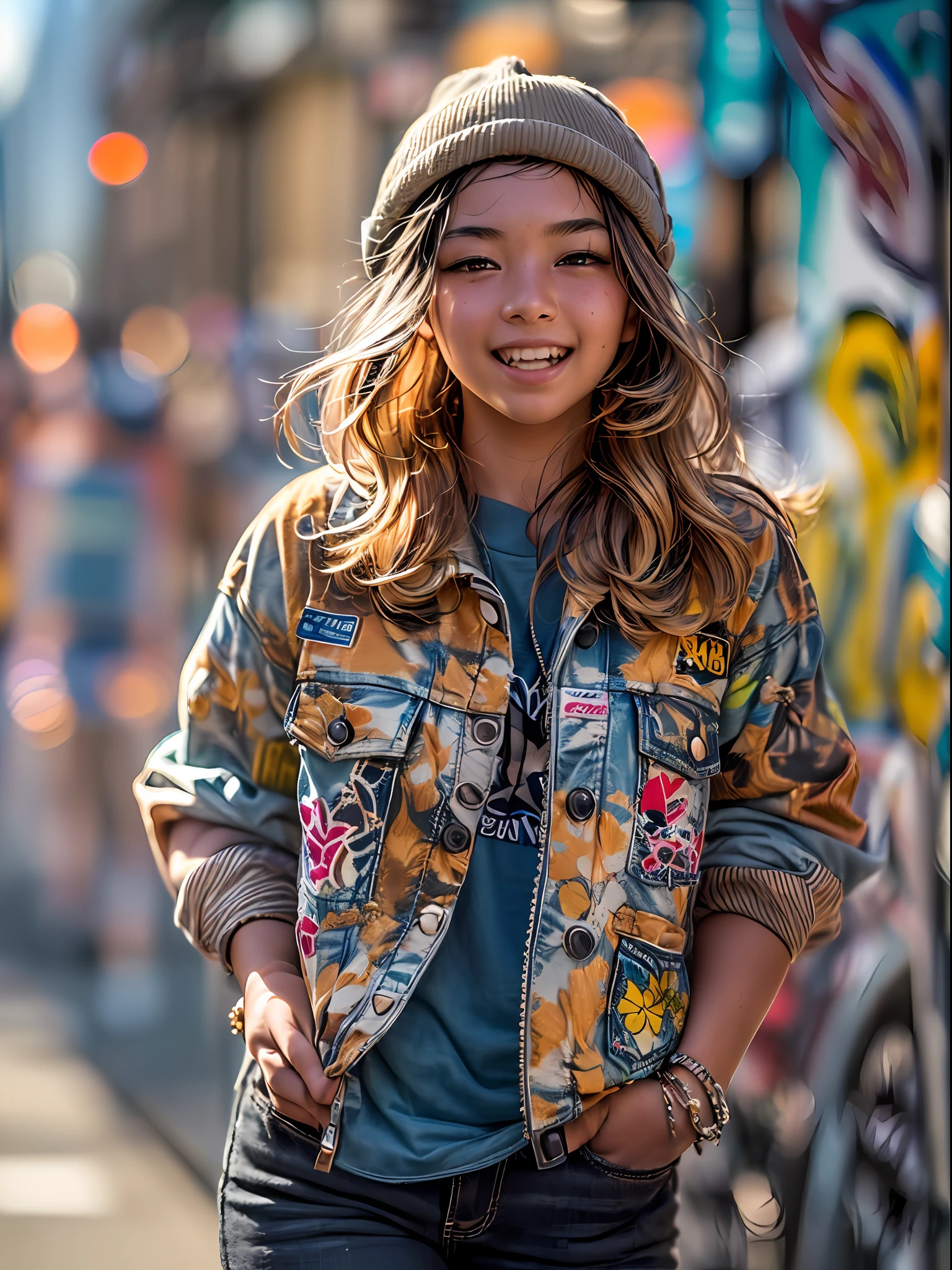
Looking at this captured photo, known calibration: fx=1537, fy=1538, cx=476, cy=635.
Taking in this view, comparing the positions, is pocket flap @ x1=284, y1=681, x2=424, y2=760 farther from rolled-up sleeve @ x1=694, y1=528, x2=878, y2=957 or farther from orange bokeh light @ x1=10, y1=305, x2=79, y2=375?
orange bokeh light @ x1=10, y1=305, x2=79, y2=375

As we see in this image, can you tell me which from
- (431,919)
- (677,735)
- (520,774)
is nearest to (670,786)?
(677,735)

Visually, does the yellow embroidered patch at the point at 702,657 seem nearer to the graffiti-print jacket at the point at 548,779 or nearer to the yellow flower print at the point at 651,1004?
the graffiti-print jacket at the point at 548,779

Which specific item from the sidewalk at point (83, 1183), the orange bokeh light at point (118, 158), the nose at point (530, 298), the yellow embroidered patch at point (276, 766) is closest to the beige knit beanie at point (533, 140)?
the nose at point (530, 298)

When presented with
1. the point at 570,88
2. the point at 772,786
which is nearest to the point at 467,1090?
the point at 772,786

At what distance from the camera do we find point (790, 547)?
1715 millimetres

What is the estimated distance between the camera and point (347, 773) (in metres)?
1.61

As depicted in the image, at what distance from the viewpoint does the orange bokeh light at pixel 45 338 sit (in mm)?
6434

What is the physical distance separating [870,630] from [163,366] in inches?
153

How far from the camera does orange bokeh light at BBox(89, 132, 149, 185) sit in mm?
6422

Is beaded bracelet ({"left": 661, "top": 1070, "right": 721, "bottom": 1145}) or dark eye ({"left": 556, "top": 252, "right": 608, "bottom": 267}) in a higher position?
dark eye ({"left": 556, "top": 252, "right": 608, "bottom": 267})

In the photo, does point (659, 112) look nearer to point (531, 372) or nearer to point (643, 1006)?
point (531, 372)

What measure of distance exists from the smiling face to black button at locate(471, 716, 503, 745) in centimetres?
32

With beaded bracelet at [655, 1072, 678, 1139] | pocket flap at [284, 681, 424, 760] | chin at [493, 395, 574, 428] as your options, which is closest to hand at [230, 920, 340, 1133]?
pocket flap at [284, 681, 424, 760]

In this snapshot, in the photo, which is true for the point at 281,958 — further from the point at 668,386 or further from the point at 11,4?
the point at 11,4
